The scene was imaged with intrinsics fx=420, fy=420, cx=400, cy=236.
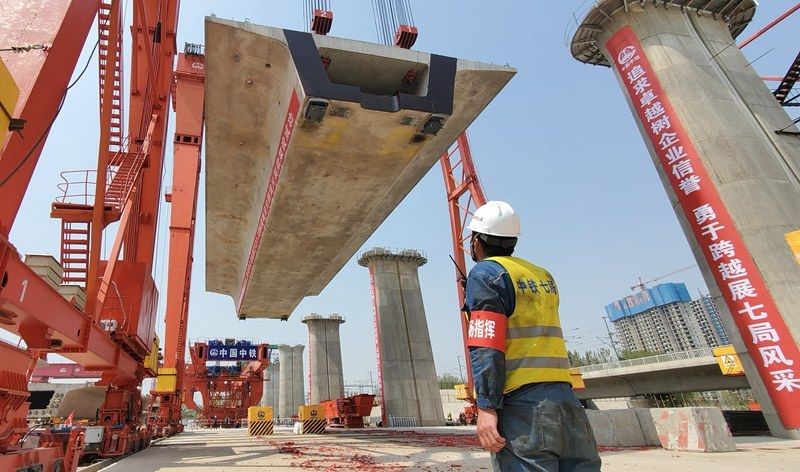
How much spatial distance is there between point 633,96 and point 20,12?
17410 millimetres

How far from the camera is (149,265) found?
10.2m

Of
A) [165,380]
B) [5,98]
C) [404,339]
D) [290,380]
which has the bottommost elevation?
[165,380]

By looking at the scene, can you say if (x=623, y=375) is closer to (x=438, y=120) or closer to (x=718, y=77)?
(x=718, y=77)

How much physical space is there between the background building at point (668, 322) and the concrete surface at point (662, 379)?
1626 inches

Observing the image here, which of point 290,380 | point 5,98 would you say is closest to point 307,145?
point 5,98

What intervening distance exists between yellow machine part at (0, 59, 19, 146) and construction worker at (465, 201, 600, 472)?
3285mm

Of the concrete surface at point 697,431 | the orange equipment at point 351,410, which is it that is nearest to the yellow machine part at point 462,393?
the orange equipment at point 351,410

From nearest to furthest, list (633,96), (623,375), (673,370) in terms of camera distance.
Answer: (633,96) < (673,370) < (623,375)

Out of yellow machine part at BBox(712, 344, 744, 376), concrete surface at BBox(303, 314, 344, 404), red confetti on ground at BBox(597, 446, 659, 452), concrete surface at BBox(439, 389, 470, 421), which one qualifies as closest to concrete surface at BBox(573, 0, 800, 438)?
red confetti on ground at BBox(597, 446, 659, 452)

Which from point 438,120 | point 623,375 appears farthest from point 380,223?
point 623,375

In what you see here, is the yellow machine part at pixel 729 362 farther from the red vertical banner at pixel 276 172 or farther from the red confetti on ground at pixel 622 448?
the red vertical banner at pixel 276 172

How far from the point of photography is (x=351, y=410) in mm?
23016

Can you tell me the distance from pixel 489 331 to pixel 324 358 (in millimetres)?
39150

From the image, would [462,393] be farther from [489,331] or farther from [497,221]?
[489,331]
